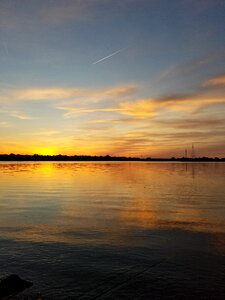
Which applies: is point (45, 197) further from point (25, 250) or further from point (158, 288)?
point (158, 288)

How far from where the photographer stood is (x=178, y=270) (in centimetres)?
1413

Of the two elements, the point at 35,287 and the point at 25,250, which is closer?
the point at 35,287

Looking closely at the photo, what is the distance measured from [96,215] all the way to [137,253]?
10.4m

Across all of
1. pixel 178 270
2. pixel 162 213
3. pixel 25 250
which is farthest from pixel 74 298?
pixel 162 213

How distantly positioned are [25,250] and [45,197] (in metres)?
20.8

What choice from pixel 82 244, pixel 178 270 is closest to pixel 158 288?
pixel 178 270

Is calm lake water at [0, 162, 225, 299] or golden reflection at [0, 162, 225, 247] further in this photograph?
golden reflection at [0, 162, 225, 247]

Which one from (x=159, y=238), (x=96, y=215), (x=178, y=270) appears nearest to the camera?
(x=178, y=270)

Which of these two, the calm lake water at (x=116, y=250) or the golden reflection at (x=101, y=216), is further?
the golden reflection at (x=101, y=216)

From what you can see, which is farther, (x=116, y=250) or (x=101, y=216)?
(x=101, y=216)

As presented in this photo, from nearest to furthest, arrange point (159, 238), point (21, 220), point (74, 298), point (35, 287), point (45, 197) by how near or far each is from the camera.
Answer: point (74, 298)
point (35, 287)
point (159, 238)
point (21, 220)
point (45, 197)

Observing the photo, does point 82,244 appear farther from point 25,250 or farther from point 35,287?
point 35,287

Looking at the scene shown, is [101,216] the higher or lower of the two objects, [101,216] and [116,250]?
the higher

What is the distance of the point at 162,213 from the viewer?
27.7 metres
